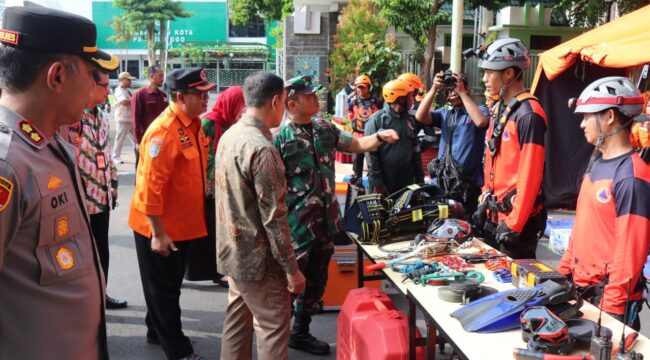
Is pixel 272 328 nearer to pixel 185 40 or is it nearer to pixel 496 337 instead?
Result: pixel 496 337

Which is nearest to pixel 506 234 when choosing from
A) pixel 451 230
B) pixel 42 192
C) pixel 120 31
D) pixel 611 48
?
pixel 451 230

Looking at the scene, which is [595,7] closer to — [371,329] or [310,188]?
[310,188]

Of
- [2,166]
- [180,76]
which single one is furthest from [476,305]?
[180,76]

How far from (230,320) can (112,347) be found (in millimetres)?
1553

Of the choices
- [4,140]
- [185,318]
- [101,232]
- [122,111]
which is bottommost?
[185,318]

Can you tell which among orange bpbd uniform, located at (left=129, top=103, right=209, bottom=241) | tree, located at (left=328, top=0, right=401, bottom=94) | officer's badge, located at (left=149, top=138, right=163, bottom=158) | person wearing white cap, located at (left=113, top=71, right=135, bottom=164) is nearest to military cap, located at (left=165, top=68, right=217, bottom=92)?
orange bpbd uniform, located at (left=129, top=103, right=209, bottom=241)

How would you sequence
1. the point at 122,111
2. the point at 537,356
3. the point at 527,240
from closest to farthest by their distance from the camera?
the point at 537,356 → the point at 527,240 → the point at 122,111

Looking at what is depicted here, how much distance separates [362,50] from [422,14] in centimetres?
179

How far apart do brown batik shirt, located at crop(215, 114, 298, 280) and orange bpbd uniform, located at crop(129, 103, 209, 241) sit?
0.67 meters

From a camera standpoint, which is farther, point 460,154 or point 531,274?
point 460,154

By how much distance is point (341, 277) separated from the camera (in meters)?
5.42

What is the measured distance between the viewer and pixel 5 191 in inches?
65.1

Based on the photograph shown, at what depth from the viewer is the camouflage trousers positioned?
4.48 meters

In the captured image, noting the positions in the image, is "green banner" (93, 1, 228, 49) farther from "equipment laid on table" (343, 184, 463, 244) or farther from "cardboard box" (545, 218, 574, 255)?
"equipment laid on table" (343, 184, 463, 244)
